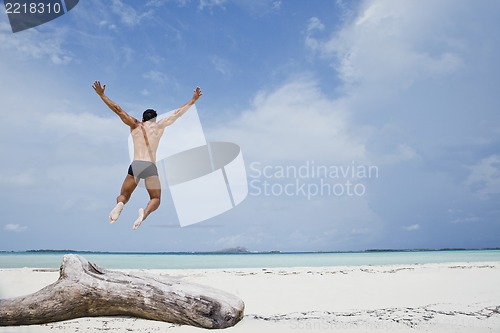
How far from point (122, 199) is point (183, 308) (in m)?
1.77

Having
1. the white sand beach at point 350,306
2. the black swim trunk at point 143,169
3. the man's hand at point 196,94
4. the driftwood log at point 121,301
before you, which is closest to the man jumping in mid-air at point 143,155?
the black swim trunk at point 143,169

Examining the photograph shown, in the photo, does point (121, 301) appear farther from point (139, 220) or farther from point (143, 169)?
point (143, 169)

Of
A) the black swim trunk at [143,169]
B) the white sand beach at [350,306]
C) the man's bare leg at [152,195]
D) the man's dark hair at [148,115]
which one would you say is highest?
the man's dark hair at [148,115]

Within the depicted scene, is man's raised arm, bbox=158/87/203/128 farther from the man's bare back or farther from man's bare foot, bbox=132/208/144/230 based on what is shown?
man's bare foot, bbox=132/208/144/230

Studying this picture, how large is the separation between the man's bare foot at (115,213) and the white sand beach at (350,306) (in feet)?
4.92

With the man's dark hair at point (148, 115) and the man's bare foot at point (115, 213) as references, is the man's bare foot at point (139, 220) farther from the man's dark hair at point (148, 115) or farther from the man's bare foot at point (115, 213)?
the man's dark hair at point (148, 115)

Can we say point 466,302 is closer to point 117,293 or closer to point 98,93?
point 117,293

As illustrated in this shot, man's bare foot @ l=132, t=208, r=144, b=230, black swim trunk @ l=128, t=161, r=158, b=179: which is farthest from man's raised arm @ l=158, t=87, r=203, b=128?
man's bare foot @ l=132, t=208, r=144, b=230

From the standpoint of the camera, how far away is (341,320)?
19.6 feet

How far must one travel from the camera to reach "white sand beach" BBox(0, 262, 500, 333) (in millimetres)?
5387

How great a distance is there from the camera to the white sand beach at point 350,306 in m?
5.39

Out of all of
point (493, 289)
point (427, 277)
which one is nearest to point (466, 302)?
point (493, 289)

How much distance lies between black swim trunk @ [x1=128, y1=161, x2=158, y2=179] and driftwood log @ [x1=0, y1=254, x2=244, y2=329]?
1.63m

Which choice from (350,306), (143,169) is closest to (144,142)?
(143,169)
